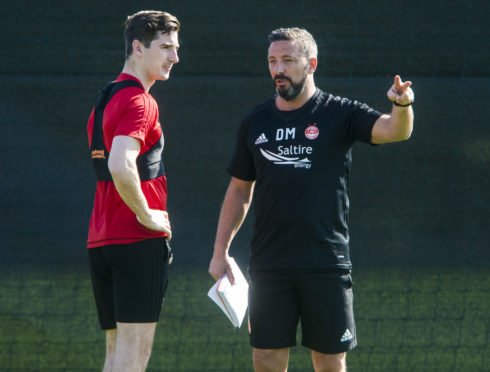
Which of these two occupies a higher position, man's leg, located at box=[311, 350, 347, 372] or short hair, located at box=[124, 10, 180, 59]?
short hair, located at box=[124, 10, 180, 59]

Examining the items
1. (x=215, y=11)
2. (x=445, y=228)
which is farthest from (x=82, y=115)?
(x=445, y=228)

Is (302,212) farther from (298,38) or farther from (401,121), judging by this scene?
(298,38)

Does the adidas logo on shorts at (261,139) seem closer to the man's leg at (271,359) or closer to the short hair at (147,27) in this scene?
the short hair at (147,27)

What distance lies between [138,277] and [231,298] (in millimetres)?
403

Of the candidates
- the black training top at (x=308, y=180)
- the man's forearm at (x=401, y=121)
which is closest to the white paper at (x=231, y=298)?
the black training top at (x=308, y=180)

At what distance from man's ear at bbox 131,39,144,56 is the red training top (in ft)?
0.33

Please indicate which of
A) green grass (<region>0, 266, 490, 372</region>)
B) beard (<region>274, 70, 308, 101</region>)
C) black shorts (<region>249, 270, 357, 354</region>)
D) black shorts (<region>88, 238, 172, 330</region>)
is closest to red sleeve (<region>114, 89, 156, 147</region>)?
black shorts (<region>88, 238, 172, 330</region>)

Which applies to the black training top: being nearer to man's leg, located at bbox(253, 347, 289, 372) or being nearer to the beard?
the beard

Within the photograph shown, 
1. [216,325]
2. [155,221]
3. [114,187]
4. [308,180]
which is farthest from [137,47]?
[216,325]

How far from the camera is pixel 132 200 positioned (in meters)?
2.45

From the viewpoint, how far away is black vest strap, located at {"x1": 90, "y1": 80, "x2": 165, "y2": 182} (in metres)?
2.56

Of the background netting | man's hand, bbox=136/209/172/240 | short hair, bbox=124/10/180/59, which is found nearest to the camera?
man's hand, bbox=136/209/172/240

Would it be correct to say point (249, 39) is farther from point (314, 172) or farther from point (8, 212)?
point (8, 212)

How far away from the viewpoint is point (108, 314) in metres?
2.69
